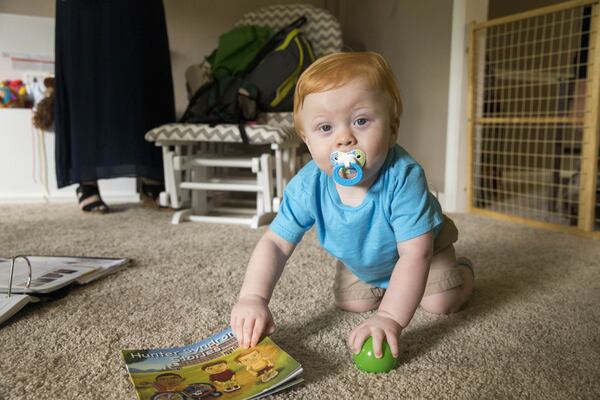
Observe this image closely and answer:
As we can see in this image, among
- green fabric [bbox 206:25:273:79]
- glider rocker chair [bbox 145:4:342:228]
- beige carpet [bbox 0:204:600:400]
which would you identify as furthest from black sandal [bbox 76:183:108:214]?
green fabric [bbox 206:25:273:79]

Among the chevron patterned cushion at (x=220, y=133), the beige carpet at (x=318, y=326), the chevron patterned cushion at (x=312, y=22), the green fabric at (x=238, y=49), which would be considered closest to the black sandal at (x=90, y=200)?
the chevron patterned cushion at (x=220, y=133)

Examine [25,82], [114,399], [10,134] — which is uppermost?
[25,82]

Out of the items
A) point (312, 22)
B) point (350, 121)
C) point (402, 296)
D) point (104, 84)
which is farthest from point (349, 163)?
point (312, 22)

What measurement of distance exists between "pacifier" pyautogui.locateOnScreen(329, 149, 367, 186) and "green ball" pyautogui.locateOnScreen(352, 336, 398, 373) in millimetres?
226

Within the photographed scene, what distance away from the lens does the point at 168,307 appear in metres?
0.92

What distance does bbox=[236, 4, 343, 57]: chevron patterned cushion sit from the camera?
2.16 meters

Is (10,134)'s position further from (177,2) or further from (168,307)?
(168,307)

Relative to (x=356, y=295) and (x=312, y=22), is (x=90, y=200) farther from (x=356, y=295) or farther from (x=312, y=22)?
(x=356, y=295)

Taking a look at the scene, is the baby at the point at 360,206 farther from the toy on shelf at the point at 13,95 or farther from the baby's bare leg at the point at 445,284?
the toy on shelf at the point at 13,95

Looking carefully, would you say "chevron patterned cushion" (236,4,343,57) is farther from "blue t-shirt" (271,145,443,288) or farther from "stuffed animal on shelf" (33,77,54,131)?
"blue t-shirt" (271,145,443,288)

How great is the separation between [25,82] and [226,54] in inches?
36.7

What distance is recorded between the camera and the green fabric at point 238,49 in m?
2.05

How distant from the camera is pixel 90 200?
1957 millimetres

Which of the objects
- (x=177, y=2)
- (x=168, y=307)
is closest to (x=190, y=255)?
(x=168, y=307)
